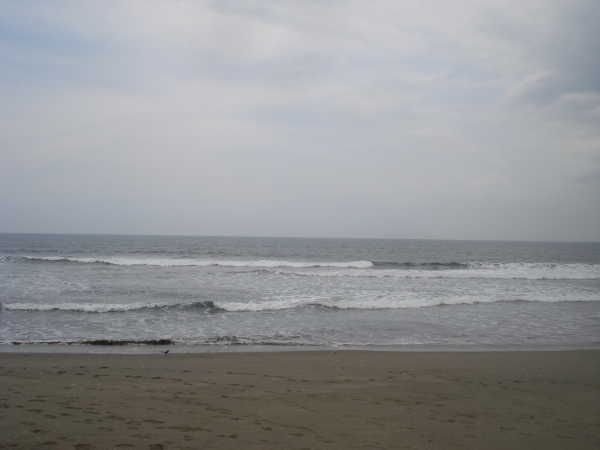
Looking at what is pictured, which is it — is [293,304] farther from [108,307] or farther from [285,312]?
[108,307]

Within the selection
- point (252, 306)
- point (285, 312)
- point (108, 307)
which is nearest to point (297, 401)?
point (285, 312)

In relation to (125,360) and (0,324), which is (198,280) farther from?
(125,360)

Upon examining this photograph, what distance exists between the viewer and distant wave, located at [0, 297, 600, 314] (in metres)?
13.8

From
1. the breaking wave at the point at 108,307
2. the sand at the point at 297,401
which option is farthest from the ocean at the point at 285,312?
the sand at the point at 297,401

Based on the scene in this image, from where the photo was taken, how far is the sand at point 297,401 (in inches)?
176

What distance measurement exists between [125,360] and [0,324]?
5.97 metres

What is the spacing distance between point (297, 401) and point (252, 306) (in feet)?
31.0

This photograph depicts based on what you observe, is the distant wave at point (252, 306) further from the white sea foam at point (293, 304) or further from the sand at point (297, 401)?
the sand at point (297, 401)

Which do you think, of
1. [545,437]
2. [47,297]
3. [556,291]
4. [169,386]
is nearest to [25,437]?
[169,386]

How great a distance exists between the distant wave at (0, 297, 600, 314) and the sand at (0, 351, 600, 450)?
591 centimetres

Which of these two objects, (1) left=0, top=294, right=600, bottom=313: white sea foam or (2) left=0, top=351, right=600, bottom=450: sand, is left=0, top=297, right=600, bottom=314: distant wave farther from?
(2) left=0, top=351, right=600, bottom=450: sand

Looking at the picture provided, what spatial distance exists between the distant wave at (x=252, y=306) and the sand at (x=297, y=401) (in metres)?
5.91

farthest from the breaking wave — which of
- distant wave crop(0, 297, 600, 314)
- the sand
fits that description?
the sand

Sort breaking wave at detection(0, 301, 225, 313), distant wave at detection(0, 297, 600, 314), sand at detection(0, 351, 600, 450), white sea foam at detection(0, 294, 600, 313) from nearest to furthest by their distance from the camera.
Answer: sand at detection(0, 351, 600, 450) < breaking wave at detection(0, 301, 225, 313) < distant wave at detection(0, 297, 600, 314) < white sea foam at detection(0, 294, 600, 313)
